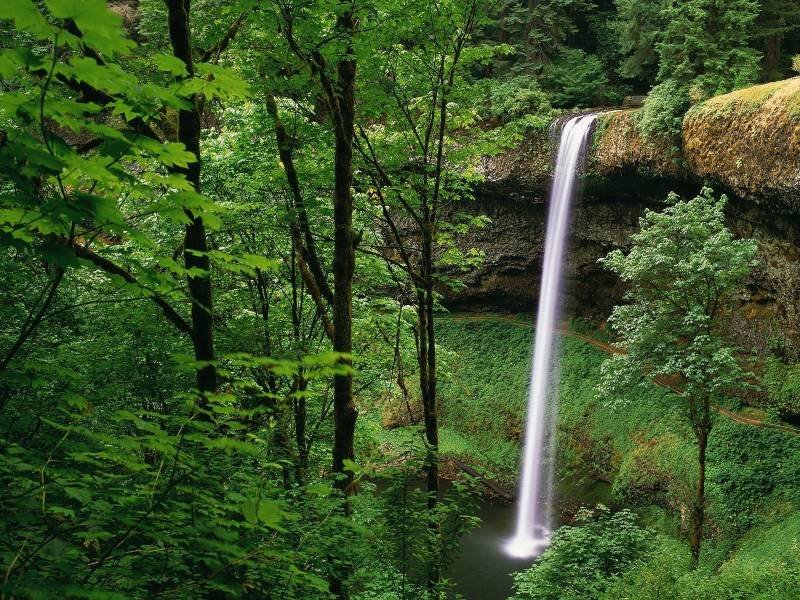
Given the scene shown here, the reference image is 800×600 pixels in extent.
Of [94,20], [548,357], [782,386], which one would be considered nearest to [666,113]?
[782,386]

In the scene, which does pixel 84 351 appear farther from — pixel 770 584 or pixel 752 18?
pixel 752 18

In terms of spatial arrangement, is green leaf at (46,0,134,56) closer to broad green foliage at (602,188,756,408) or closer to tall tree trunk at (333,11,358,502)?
tall tree trunk at (333,11,358,502)

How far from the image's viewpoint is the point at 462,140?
24.3 feet

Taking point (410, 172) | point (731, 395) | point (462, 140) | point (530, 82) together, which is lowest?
point (731, 395)

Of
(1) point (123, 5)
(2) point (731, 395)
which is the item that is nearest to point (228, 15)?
(2) point (731, 395)

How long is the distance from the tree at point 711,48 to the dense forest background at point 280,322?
11 cm

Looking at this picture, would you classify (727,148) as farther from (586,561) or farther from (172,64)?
(172,64)

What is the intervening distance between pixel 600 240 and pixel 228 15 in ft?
54.0

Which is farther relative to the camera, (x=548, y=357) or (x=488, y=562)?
(x=548, y=357)

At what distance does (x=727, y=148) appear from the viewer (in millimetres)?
13836

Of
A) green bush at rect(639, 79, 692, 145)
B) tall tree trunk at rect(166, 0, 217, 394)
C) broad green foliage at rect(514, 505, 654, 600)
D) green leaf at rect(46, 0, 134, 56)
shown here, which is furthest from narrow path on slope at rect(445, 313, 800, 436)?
green leaf at rect(46, 0, 134, 56)

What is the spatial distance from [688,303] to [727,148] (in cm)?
532

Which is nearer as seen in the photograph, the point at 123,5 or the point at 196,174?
the point at 196,174

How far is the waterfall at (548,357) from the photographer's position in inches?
664
